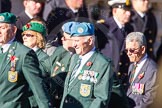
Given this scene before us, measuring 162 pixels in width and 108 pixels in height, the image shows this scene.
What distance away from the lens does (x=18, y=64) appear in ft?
23.8

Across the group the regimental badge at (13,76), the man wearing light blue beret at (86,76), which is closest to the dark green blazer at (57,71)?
the man wearing light blue beret at (86,76)

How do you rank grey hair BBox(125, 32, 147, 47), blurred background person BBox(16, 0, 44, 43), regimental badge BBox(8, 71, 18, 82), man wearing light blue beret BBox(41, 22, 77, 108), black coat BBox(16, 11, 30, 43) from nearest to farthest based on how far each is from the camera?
1. regimental badge BBox(8, 71, 18, 82)
2. man wearing light blue beret BBox(41, 22, 77, 108)
3. grey hair BBox(125, 32, 147, 47)
4. black coat BBox(16, 11, 30, 43)
5. blurred background person BBox(16, 0, 44, 43)

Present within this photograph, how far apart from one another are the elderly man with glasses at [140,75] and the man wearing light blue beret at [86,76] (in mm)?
995

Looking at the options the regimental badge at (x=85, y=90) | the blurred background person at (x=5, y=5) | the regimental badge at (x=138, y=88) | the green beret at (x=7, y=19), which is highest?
the green beret at (x=7, y=19)

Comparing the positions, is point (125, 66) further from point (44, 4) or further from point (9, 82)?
point (9, 82)

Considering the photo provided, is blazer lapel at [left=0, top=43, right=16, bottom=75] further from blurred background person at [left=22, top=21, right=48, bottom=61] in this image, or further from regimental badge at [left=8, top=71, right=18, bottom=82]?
blurred background person at [left=22, top=21, right=48, bottom=61]

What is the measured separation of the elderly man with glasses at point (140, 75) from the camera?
8.19 metres

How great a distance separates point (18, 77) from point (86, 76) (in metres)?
0.64

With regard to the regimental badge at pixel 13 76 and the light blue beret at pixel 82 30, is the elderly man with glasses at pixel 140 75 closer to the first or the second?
the light blue beret at pixel 82 30

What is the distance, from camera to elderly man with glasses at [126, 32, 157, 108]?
819 cm

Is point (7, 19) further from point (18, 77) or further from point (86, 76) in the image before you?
point (86, 76)

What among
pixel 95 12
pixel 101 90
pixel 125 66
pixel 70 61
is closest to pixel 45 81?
pixel 70 61


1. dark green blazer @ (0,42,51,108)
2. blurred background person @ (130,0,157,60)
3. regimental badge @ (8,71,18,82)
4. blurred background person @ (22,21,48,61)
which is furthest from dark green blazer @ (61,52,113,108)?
blurred background person @ (130,0,157,60)

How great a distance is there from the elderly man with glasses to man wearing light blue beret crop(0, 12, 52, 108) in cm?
135
